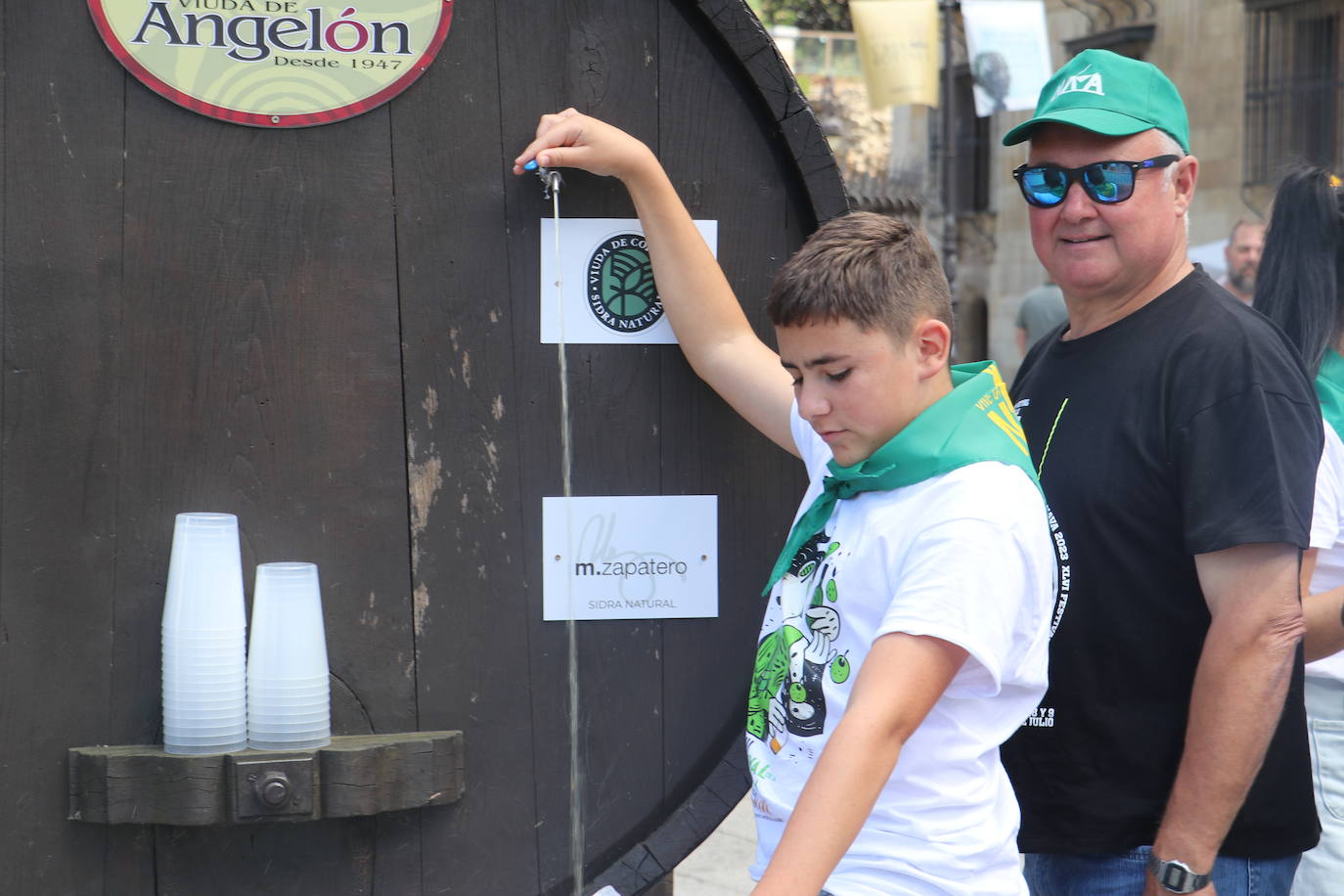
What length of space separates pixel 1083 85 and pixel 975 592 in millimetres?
862

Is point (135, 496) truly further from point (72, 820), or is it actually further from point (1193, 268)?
point (1193, 268)

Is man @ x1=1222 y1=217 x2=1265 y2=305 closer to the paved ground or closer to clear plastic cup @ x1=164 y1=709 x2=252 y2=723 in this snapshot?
the paved ground

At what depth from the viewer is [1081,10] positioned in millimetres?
17859

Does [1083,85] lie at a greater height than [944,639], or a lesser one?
greater

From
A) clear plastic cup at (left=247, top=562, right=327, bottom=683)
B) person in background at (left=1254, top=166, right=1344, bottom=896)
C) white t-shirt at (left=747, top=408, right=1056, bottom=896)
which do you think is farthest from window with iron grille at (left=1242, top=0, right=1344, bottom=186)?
clear plastic cup at (left=247, top=562, right=327, bottom=683)

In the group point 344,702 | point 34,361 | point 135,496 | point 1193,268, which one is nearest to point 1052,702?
point 1193,268

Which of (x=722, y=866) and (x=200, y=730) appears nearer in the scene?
(x=200, y=730)

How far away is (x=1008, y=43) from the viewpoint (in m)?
11.8

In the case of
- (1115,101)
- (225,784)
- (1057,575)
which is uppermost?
(1115,101)

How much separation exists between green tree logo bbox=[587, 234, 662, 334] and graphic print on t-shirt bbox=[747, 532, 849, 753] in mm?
488

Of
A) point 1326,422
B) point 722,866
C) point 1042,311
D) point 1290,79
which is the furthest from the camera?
point 1290,79

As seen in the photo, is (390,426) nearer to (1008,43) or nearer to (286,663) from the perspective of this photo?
(286,663)

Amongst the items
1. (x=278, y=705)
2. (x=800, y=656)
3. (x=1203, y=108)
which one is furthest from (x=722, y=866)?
(x=1203, y=108)

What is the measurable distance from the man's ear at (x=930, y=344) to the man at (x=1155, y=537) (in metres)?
0.41
